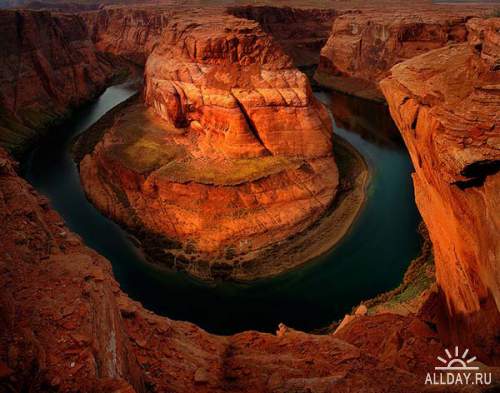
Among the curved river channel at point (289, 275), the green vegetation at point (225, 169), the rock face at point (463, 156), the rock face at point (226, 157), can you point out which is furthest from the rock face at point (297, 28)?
the rock face at point (463, 156)

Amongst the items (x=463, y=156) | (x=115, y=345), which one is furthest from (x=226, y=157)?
(x=115, y=345)

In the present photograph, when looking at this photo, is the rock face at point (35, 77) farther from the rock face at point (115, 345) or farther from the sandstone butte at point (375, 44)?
the sandstone butte at point (375, 44)

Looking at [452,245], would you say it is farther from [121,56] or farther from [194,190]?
[121,56]

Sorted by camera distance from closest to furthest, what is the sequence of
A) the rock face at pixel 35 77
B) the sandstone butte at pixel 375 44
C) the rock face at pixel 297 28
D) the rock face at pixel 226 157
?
the rock face at pixel 226 157
the rock face at pixel 35 77
the sandstone butte at pixel 375 44
the rock face at pixel 297 28

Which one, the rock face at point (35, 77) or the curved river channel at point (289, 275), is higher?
the rock face at point (35, 77)

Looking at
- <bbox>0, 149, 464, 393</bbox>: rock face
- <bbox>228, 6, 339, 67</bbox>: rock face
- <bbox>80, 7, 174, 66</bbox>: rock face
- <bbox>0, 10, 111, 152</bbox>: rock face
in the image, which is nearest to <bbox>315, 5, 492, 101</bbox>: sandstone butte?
<bbox>228, 6, 339, 67</bbox>: rock face

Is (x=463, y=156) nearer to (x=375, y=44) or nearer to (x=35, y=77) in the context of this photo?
(x=35, y=77)

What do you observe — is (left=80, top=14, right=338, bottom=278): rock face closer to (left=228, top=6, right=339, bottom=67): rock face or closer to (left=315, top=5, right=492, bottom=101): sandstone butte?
(left=315, top=5, right=492, bottom=101): sandstone butte
